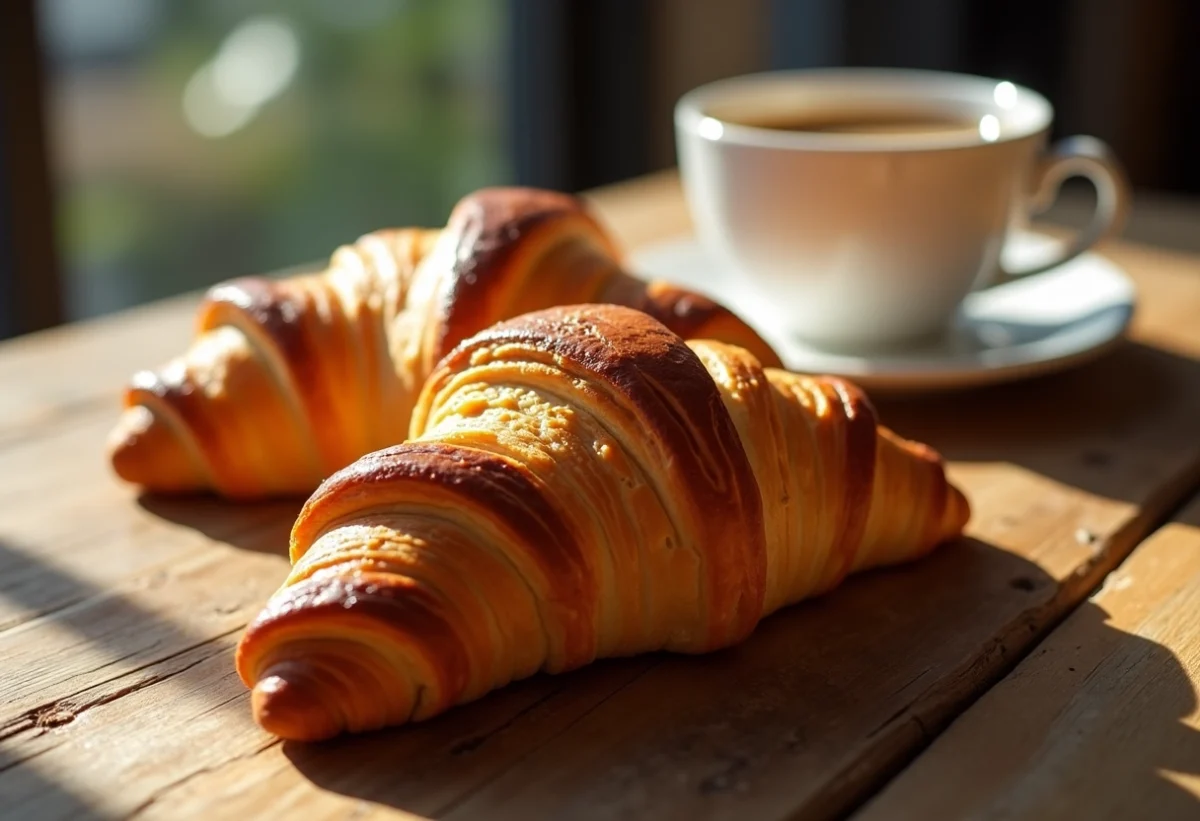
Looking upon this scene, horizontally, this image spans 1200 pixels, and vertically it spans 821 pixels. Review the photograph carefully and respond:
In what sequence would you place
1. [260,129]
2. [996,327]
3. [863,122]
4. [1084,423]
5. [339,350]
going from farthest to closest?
1. [260,129]
2. [863,122]
3. [996,327]
4. [1084,423]
5. [339,350]

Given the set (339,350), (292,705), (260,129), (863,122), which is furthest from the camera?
(260,129)

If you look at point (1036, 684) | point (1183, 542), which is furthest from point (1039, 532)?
point (1036, 684)

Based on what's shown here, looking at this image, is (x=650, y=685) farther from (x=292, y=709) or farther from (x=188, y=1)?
(x=188, y=1)

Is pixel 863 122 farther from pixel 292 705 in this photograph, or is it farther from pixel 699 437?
pixel 292 705

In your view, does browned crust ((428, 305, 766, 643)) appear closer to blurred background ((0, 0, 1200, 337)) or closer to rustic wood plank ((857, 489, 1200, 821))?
rustic wood plank ((857, 489, 1200, 821))

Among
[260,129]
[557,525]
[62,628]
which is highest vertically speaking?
[557,525]

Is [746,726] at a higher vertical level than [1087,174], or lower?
lower

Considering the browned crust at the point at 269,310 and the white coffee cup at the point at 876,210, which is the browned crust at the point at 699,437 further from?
the white coffee cup at the point at 876,210

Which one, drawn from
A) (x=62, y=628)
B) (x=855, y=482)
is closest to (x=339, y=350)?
(x=62, y=628)
